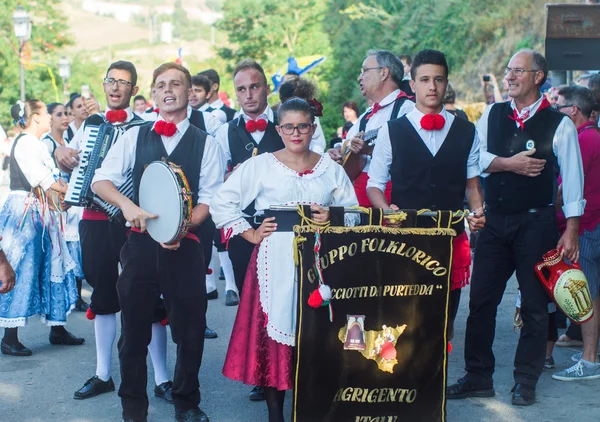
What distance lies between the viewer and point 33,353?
7.66 metres

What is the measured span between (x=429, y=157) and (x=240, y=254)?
143 cm

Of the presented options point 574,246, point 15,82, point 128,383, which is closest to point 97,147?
point 128,383

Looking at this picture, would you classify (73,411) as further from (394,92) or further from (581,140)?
(581,140)

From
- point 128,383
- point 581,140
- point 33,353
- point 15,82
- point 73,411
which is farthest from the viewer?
point 15,82

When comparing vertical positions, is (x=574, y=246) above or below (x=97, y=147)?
below

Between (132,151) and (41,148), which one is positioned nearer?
(132,151)

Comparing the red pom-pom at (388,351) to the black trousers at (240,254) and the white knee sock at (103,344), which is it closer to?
the black trousers at (240,254)

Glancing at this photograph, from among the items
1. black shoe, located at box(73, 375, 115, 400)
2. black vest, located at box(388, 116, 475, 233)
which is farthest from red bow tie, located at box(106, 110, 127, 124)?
black vest, located at box(388, 116, 475, 233)

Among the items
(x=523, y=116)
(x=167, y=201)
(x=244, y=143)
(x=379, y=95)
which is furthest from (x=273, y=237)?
(x=379, y=95)

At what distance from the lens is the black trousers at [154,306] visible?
17.8ft

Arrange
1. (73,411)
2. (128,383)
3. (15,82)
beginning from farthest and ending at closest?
(15,82), (73,411), (128,383)

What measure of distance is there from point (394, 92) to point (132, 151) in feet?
7.46

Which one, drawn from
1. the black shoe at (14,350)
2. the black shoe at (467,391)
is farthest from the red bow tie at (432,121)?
the black shoe at (14,350)

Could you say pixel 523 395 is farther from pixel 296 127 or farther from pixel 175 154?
pixel 175 154
